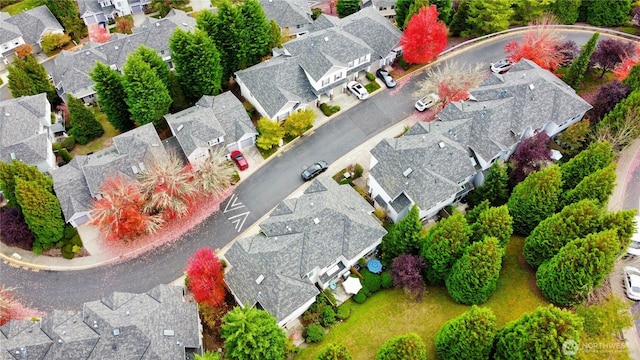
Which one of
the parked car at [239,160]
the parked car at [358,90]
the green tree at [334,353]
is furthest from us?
the parked car at [358,90]

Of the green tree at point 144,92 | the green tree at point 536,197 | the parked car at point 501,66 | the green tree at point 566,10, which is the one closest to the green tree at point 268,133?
the green tree at point 144,92

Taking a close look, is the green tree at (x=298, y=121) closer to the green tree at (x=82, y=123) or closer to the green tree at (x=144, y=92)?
the green tree at (x=144, y=92)

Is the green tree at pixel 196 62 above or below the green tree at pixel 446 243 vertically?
above

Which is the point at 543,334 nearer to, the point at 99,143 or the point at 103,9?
the point at 99,143

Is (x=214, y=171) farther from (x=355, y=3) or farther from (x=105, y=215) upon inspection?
(x=355, y=3)

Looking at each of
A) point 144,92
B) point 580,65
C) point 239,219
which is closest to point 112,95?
point 144,92

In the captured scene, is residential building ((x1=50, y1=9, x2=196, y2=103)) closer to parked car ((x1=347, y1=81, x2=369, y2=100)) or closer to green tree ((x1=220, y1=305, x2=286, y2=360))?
parked car ((x1=347, y1=81, x2=369, y2=100))
